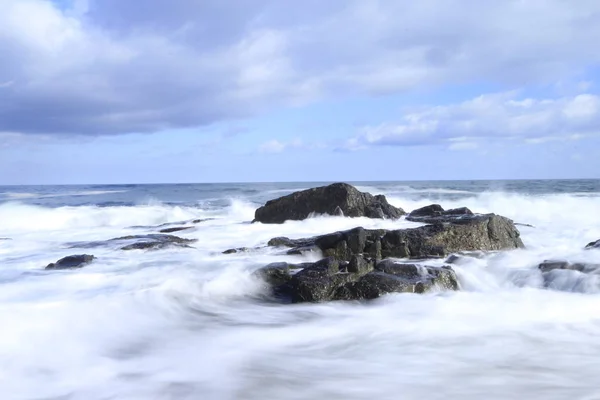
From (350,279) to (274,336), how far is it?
5.08 ft

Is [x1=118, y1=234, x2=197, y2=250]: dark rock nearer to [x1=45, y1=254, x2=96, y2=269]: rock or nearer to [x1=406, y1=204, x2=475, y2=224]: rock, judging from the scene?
[x1=45, y1=254, x2=96, y2=269]: rock

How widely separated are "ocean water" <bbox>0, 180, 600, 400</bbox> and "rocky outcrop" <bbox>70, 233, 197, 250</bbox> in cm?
112

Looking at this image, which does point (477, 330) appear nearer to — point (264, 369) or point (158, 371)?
point (264, 369)

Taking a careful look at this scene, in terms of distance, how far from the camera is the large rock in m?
13.8

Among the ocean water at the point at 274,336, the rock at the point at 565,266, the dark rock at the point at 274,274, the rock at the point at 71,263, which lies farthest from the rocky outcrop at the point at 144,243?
the rock at the point at 565,266

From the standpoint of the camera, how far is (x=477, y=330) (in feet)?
18.4

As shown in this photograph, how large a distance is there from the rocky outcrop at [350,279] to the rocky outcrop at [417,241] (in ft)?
3.39

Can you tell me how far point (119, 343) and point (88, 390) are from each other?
46.2 inches

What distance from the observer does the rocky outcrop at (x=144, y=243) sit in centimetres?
1042

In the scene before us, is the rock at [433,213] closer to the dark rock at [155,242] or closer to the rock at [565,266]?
the rock at [565,266]

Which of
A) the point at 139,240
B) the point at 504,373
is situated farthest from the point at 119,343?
the point at 139,240

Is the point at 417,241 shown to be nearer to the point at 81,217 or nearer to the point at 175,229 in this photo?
the point at 175,229

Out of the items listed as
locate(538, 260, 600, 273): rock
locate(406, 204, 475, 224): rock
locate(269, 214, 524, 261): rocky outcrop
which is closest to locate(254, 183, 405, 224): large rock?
locate(406, 204, 475, 224): rock

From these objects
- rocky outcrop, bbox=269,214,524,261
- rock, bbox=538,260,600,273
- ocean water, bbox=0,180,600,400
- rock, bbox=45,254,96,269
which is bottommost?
ocean water, bbox=0,180,600,400
